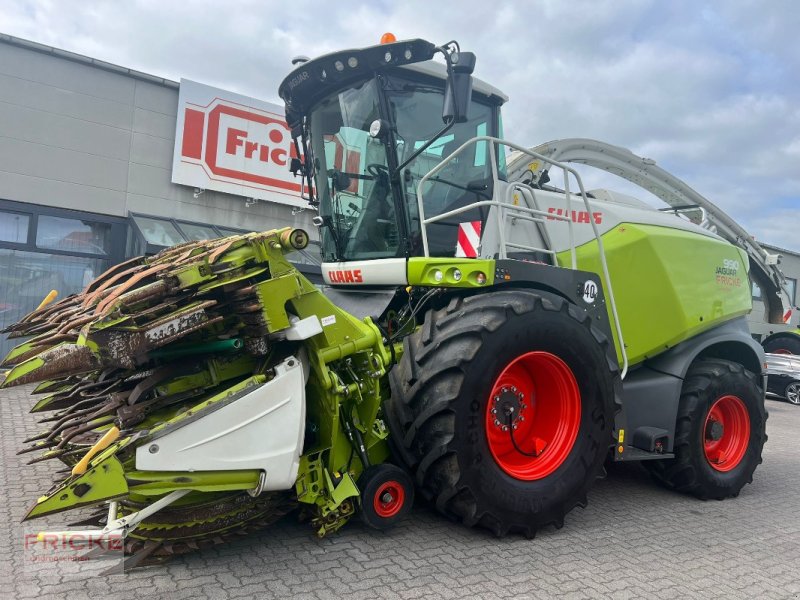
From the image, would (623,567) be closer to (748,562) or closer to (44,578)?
(748,562)

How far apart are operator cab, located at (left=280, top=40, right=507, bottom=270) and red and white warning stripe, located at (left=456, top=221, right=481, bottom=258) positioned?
0.04 meters

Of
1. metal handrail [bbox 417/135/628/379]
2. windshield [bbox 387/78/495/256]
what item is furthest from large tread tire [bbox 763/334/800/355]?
windshield [bbox 387/78/495/256]

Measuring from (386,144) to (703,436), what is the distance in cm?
336

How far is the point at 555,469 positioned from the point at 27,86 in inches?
392

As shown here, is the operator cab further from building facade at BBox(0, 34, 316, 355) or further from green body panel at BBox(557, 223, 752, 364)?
building facade at BBox(0, 34, 316, 355)

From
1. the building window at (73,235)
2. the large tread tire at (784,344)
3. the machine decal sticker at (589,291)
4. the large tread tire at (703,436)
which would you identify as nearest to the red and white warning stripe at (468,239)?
the machine decal sticker at (589,291)

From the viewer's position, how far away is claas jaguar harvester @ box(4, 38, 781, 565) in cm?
277

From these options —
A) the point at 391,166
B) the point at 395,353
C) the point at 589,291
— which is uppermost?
the point at 391,166

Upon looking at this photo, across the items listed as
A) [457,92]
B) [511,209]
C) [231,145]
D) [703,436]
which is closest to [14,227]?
[231,145]

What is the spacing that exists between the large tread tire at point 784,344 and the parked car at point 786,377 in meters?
0.55

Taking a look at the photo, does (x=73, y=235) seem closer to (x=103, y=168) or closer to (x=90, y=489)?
(x=103, y=168)

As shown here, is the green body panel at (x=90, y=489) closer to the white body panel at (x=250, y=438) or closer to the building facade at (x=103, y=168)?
the white body panel at (x=250, y=438)

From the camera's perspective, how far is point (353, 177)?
13.8 feet

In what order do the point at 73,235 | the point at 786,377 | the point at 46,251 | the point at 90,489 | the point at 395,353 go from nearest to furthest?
the point at 90,489
the point at 395,353
the point at 46,251
the point at 73,235
the point at 786,377
